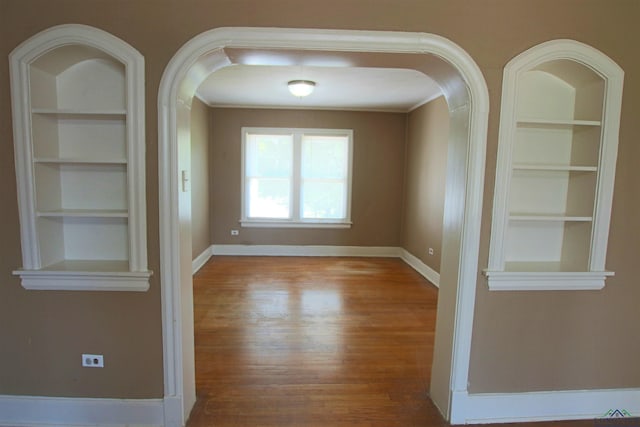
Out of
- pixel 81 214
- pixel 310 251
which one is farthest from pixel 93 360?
pixel 310 251

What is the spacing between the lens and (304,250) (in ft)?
20.2

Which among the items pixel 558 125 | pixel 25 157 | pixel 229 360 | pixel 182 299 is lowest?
pixel 229 360

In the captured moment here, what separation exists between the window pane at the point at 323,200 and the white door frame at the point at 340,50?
4011 millimetres

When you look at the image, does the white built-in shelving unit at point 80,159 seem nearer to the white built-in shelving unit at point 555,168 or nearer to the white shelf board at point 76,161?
the white shelf board at point 76,161

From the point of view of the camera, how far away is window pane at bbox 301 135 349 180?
235 inches

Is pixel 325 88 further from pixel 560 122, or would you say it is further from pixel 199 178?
pixel 560 122

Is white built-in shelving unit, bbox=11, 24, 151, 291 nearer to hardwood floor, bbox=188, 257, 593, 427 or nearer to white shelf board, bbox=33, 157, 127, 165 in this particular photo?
white shelf board, bbox=33, 157, 127, 165

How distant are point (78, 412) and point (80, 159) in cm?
145

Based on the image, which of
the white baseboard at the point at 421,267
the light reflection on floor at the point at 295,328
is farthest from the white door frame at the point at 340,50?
the white baseboard at the point at 421,267

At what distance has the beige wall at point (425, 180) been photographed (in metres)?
4.62

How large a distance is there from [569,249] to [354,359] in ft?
5.60

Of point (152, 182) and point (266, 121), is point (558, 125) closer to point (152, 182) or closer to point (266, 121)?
point (152, 182)

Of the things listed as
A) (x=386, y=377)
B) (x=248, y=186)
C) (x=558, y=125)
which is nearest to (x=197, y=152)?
(x=248, y=186)

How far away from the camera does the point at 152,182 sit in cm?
182
